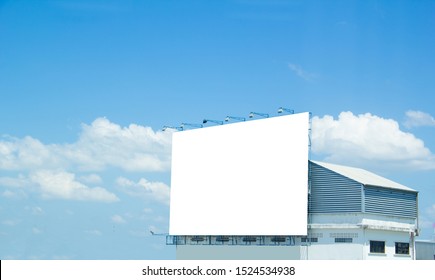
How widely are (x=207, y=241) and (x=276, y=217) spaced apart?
12922 mm

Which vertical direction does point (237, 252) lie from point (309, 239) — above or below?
below

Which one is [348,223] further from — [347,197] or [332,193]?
[332,193]

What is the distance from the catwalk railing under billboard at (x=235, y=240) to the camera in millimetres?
76562

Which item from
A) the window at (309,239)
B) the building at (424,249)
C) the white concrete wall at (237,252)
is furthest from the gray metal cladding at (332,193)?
the building at (424,249)

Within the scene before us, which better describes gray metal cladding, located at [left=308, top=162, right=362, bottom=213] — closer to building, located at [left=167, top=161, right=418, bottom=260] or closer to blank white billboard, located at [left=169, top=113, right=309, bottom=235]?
building, located at [left=167, top=161, right=418, bottom=260]

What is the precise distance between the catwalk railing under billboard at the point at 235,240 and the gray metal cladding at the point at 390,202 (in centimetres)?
954

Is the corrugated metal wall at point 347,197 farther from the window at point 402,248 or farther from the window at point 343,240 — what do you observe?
the window at point 402,248

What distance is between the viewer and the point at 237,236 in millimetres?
81062

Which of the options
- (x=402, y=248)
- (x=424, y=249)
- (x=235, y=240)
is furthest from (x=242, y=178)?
(x=424, y=249)

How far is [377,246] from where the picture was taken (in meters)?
73.6

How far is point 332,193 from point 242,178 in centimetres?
1103

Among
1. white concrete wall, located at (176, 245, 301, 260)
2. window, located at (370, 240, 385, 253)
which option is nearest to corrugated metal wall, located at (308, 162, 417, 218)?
window, located at (370, 240, 385, 253)
